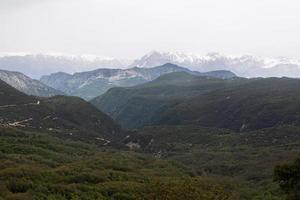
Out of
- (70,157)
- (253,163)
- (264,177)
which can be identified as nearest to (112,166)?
(70,157)

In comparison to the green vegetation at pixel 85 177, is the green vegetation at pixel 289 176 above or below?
above

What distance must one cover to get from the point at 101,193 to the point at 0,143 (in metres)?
64.6

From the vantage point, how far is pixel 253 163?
19338 cm

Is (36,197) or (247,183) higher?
(36,197)

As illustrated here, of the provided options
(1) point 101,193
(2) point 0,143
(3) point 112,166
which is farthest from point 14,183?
(2) point 0,143

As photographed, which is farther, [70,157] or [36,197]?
[70,157]

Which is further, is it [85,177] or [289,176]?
[85,177]

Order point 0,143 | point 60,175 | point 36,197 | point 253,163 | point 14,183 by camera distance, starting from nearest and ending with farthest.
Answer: point 36,197 < point 14,183 < point 60,175 < point 0,143 < point 253,163

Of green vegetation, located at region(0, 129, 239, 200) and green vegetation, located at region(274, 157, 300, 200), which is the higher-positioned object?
green vegetation, located at region(274, 157, 300, 200)

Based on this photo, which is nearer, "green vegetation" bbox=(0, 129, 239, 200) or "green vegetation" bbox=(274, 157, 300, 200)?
"green vegetation" bbox=(0, 129, 239, 200)

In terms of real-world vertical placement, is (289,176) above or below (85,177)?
above

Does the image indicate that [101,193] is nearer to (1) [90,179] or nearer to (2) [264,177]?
(1) [90,179]

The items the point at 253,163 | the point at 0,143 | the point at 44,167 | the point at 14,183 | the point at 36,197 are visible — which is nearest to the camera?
the point at 36,197

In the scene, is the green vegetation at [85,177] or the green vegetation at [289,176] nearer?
the green vegetation at [85,177]
